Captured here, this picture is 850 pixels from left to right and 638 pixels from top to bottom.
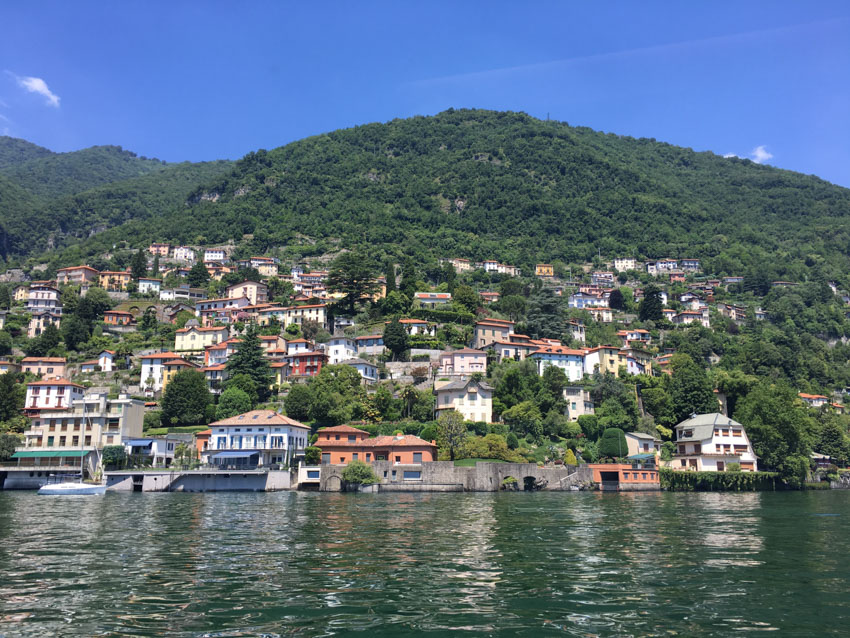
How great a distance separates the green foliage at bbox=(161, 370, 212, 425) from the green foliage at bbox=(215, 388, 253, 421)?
257 centimetres

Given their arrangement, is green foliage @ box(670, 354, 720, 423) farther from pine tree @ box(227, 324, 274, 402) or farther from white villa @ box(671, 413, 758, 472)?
pine tree @ box(227, 324, 274, 402)

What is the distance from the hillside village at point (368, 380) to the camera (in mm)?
69312

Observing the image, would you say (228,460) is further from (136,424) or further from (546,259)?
(546,259)

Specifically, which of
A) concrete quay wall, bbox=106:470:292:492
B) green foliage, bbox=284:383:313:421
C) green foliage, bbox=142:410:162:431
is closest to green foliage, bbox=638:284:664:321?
green foliage, bbox=284:383:313:421

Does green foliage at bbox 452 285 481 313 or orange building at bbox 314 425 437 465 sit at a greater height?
green foliage at bbox 452 285 481 313

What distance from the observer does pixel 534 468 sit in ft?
205

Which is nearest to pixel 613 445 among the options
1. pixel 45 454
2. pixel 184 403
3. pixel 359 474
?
pixel 359 474

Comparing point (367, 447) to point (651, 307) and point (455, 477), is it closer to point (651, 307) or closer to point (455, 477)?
point (455, 477)

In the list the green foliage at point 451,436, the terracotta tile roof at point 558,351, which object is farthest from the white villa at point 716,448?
the green foliage at point 451,436

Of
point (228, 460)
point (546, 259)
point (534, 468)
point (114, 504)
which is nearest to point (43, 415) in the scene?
point (228, 460)

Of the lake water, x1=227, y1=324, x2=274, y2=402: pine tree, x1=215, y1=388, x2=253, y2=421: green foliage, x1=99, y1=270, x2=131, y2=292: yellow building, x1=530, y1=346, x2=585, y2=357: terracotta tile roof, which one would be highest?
x1=99, y1=270, x2=131, y2=292: yellow building

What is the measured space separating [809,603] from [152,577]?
656 inches

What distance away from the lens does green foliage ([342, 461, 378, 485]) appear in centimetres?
6138

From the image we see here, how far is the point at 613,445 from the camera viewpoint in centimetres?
6906
